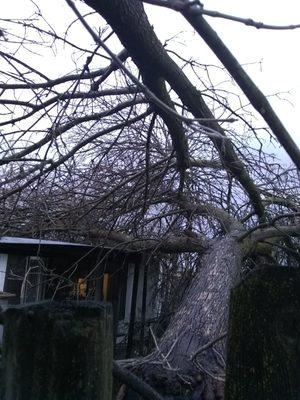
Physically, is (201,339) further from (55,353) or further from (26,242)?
(26,242)

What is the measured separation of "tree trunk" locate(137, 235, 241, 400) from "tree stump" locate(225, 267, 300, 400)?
6.49 ft

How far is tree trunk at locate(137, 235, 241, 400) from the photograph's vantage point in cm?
383

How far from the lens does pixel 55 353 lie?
3.17ft

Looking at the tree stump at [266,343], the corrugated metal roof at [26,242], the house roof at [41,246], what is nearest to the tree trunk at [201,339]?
the tree stump at [266,343]

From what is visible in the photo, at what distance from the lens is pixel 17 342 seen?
3.28ft

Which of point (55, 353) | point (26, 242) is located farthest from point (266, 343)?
point (26, 242)

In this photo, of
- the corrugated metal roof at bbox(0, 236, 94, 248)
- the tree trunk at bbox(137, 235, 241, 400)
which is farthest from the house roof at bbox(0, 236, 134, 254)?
the tree trunk at bbox(137, 235, 241, 400)

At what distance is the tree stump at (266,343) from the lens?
→ 1.00 metres

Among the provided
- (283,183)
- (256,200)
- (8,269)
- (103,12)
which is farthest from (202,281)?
(8,269)

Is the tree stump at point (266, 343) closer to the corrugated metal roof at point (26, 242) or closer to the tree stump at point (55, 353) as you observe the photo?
the tree stump at point (55, 353)

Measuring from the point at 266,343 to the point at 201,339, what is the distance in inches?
154

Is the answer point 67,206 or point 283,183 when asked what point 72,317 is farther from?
point 283,183

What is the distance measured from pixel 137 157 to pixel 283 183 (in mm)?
2397

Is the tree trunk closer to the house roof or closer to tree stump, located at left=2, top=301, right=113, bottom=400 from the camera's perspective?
tree stump, located at left=2, top=301, right=113, bottom=400
